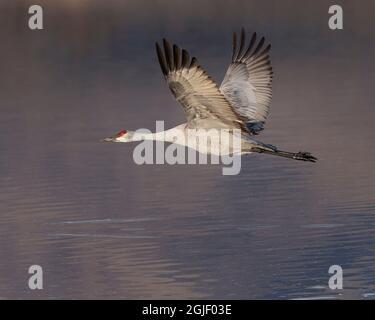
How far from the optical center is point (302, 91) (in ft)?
55.0

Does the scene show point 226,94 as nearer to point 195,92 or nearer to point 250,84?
point 250,84

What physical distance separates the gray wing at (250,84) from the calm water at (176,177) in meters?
0.79

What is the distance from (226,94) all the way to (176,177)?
1.56 meters

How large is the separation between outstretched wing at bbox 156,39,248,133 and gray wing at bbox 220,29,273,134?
568 mm

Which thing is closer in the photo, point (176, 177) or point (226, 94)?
point (226, 94)

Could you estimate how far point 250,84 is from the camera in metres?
11.3

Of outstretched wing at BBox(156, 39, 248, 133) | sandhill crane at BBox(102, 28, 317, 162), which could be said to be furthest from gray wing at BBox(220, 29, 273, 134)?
outstretched wing at BBox(156, 39, 248, 133)

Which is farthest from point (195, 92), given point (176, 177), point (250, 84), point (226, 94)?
point (176, 177)

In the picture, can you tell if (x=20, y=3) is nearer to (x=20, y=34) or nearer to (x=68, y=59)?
(x=20, y=34)

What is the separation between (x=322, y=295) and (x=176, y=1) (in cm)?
1334

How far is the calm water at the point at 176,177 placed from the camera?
9594 millimetres

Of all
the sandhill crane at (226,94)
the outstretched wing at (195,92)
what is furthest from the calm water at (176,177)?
the outstretched wing at (195,92)

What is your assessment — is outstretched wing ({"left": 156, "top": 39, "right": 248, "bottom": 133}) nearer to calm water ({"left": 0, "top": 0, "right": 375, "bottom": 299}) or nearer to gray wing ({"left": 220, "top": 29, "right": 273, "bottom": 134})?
gray wing ({"left": 220, "top": 29, "right": 273, "bottom": 134})

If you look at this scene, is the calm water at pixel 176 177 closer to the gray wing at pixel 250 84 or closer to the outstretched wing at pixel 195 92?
the gray wing at pixel 250 84
